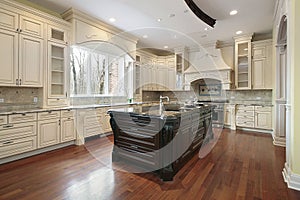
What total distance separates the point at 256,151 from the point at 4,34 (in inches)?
211

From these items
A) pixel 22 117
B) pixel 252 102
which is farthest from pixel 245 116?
pixel 22 117

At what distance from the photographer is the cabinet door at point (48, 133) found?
132 inches

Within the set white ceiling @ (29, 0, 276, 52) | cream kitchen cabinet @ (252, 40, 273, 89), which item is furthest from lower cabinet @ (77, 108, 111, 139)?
cream kitchen cabinet @ (252, 40, 273, 89)

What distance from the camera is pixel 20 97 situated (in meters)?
3.52

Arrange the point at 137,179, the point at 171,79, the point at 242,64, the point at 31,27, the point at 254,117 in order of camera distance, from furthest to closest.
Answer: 1. the point at 171,79
2. the point at 242,64
3. the point at 254,117
4. the point at 31,27
5. the point at 137,179

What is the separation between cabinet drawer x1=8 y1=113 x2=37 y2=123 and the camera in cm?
295

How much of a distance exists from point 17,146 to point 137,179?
226 cm

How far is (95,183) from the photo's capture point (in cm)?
Result: 230

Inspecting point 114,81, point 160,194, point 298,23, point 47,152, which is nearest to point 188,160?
point 160,194

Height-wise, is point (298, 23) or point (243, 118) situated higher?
point (298, 23)

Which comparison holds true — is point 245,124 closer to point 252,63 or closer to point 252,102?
point 252,102

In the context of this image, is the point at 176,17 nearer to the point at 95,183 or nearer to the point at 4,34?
the point at 4,34

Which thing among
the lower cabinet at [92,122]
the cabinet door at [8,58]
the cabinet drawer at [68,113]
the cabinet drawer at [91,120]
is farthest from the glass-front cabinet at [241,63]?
the cabinet door at [8,58]

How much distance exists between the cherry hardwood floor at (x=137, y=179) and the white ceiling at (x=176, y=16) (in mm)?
3156
